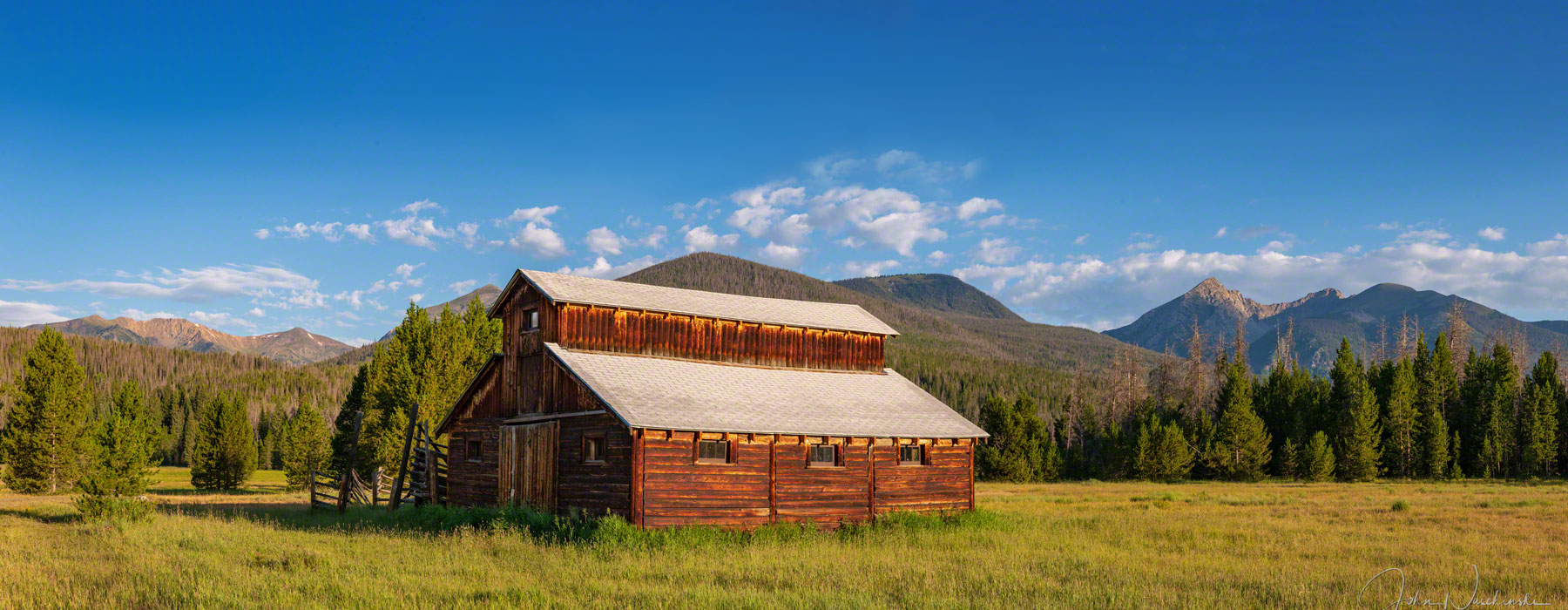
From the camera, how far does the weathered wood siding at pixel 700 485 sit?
24.1 metres

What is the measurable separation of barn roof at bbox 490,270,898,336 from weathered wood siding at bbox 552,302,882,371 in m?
0.24

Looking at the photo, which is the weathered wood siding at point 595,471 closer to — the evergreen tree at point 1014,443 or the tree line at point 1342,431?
the evergreen tree at point 1014,443

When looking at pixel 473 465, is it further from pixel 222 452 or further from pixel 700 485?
pixel 222 452

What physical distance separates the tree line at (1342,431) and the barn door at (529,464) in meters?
47.9

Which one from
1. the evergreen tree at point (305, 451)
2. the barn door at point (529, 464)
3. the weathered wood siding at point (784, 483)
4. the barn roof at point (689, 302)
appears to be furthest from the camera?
the evergreen tree at point (305, 451)

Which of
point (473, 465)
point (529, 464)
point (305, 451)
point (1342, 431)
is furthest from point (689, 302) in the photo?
point (1342, 431)

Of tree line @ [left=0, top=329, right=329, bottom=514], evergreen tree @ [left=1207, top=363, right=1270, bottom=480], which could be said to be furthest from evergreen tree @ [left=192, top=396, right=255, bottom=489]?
evergreen tree @ [left=1207, top=363, right=1270, bottom=480]

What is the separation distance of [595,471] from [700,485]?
124 inches

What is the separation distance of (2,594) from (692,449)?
1436 centimetres

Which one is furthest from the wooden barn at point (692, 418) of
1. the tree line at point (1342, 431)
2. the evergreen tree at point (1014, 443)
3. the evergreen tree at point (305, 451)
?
the tree line at point (1342, 431)

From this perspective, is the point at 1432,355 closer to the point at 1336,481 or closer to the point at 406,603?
the point at 1336,481

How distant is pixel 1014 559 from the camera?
1988 cm

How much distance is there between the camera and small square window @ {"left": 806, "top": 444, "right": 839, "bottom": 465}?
88.8 ft

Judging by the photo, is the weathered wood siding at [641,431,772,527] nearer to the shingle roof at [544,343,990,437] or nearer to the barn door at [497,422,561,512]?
the shingle roof at [544,343,990,437]
